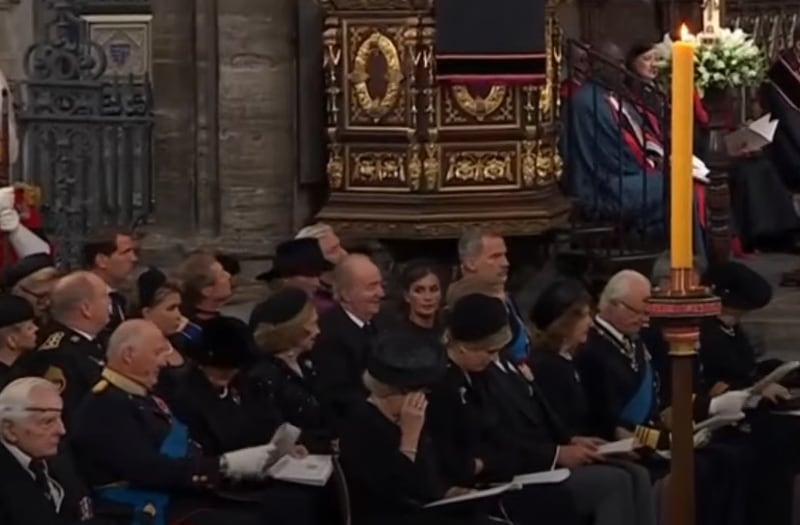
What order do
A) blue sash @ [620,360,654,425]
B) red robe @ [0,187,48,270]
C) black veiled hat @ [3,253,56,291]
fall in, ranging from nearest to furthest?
blue sash @ [620,360,654,425] < black veiled hat @ [3,253,56,291] < red robe @ [0,187,48,270]

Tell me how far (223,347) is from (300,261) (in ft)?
7.65

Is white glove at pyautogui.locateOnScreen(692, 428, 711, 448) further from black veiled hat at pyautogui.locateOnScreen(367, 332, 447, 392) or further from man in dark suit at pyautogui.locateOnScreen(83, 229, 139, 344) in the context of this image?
man in dark suit at pyautogui.locateOnScreen(83, 229, 139, 344)

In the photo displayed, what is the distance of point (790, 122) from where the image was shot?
18.9 m

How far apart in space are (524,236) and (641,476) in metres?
4.78

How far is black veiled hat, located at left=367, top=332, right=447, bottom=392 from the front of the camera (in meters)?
9.84

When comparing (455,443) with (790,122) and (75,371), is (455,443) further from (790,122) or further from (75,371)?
(790,122)

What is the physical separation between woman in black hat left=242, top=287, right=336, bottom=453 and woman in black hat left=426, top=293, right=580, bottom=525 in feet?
1.87

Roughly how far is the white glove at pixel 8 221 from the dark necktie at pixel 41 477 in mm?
5827

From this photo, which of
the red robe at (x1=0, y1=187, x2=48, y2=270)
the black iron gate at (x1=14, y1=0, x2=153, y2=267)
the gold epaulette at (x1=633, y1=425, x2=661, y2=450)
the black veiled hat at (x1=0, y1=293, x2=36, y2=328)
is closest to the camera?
the black veiled hat at (x1=0, y1=293, x2=36, y2=328)

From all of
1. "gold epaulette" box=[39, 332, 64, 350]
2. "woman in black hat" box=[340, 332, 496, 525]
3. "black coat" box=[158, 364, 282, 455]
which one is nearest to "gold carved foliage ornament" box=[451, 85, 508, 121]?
"gold epaulette" box=[39, 332, 64, 350]

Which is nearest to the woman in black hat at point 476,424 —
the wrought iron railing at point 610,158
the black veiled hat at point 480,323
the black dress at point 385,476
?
the black veiled hat at point 480,323

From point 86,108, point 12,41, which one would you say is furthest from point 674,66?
point 12,41

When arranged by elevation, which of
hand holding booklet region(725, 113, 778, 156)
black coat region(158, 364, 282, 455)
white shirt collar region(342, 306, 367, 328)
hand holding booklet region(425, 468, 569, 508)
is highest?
hand holding booklet region(725, 113, 778, 156)

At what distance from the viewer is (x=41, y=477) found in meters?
9.34
